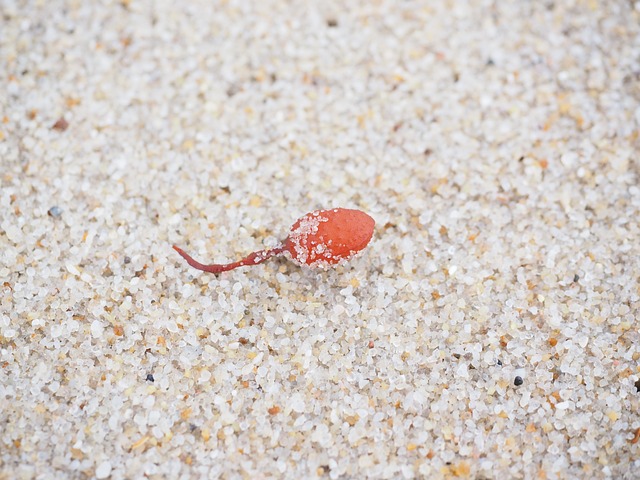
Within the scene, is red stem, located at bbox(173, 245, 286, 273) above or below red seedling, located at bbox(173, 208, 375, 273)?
below

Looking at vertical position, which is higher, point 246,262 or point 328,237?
point 328,237

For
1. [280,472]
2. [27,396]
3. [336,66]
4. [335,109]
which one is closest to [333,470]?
[280,472]

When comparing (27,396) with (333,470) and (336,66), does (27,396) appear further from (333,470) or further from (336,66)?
(336,66)

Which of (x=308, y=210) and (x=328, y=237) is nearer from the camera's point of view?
(x=328, y=237)

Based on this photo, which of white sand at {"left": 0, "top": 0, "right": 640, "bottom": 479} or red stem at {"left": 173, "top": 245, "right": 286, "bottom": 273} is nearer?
white sand at {"left": 0, "top": 0, "right": 640, "bottom": 479}
